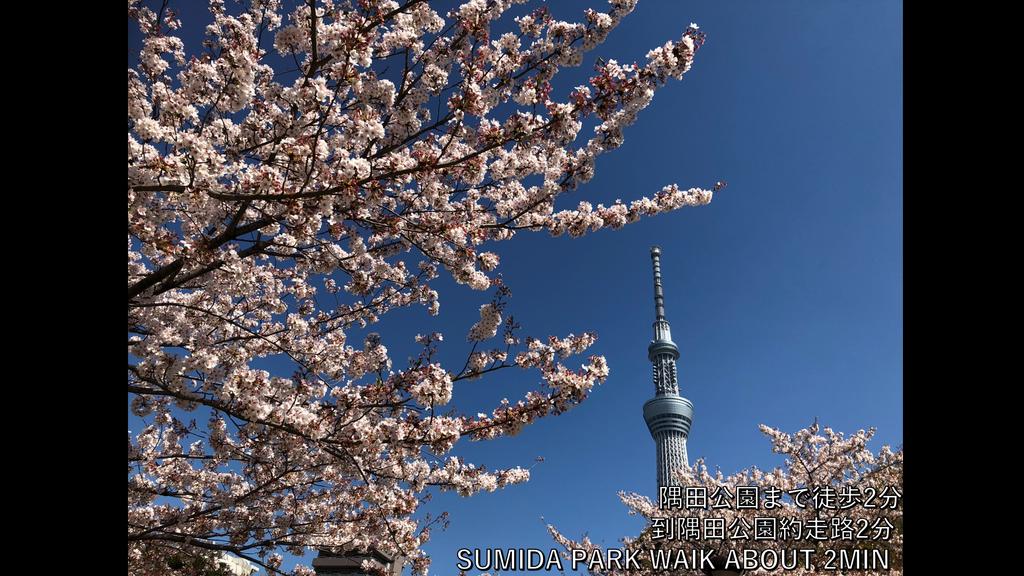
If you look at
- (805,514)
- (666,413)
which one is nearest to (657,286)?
(666,413)

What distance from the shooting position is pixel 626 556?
12.0m

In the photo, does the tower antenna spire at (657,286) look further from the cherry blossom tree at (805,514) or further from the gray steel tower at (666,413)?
the cherry blossom tree at (805,514)

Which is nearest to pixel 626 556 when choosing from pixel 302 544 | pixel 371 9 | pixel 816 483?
pixel 816 483

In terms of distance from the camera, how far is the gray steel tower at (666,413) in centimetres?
6047

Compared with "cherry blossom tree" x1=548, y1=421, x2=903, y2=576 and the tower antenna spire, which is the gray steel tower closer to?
the tower antenna spire

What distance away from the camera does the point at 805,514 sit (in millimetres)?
11375

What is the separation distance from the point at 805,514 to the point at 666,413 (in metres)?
53.3

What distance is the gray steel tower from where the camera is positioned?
60.5 meters

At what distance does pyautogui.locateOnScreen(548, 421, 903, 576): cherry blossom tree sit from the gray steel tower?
4504 centimetres
